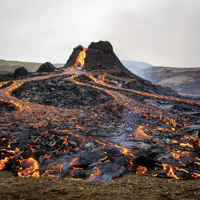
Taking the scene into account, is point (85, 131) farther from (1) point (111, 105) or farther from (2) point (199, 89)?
(2) point (199, 89)

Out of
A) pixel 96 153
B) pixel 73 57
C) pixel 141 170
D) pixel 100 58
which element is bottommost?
pixel 141 170

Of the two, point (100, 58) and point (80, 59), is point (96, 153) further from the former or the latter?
point (80, 59)

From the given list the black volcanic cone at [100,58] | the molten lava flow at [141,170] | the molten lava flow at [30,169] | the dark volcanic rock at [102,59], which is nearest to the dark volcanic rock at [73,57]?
the black volcanic cone at [100,58]

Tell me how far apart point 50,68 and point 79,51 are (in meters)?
15.2

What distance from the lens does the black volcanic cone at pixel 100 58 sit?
142 ft

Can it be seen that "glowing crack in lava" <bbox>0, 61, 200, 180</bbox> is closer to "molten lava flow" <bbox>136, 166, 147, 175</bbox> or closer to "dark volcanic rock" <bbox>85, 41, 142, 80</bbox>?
"molten lava flow" <bbox>136, 166, 147, 175</bbox>

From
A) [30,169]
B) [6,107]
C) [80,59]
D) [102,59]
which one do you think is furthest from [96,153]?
[80,59]

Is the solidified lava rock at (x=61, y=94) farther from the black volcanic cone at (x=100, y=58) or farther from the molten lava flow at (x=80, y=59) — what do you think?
the molten lava flow at (x=80, y=59)

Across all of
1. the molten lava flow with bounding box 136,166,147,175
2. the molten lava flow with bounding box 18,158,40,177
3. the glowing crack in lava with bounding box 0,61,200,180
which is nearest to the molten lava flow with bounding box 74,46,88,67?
the glowing crack in lava with bounding box 0,61,200,180

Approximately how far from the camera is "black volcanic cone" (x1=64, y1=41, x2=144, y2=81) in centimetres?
4328

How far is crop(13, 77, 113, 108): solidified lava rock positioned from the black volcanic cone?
2183 centimetres

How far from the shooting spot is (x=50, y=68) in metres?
38.7

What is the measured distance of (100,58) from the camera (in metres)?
45.7

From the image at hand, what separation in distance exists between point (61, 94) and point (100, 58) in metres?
29.3
